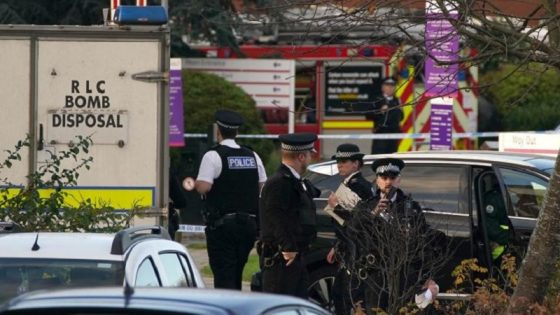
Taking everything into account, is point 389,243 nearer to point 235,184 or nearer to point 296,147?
point 296,147

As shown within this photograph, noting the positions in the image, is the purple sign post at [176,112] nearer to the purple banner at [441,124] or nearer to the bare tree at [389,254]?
A: the purple banner at [441,124]

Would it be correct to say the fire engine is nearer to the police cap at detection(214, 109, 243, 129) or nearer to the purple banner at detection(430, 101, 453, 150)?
the purple banner at detection(430, 101, 453, 150)

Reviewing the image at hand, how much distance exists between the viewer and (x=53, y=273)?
7.03 meters

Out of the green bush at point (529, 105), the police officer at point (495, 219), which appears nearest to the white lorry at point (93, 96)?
the police officer at point (495, 219)

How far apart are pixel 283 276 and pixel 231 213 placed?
1.37m

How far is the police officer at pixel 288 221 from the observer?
9930 millimetres

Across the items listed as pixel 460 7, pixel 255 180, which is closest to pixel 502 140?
pixel 255 180

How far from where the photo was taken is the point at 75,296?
499 cm

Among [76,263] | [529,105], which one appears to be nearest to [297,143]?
[76,263]

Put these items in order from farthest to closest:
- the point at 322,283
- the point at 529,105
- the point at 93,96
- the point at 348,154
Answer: the point at 529,105 < the point at 322,283 < the point at 93,96 < the point at 348,154

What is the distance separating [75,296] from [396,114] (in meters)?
15.8

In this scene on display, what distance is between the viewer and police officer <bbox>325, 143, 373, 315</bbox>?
407 inches

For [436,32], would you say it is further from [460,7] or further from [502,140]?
[502,140]

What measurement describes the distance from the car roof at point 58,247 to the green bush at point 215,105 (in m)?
14.1
